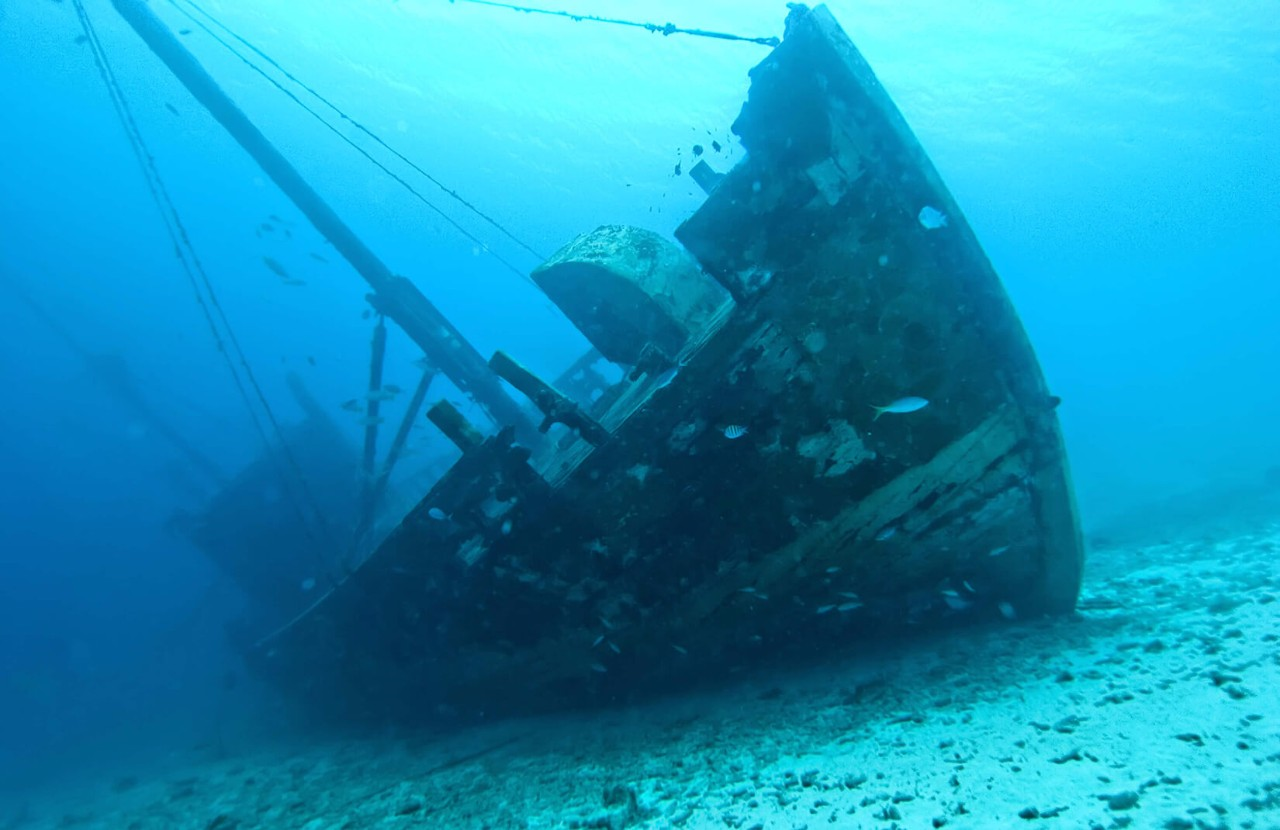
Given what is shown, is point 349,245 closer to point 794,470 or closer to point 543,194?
point 794,470

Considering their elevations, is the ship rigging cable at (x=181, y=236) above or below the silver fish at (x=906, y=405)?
above

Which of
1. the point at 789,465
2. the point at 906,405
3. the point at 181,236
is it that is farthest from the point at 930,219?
the point at 181,236

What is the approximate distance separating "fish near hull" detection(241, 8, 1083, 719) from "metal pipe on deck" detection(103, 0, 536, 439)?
3.32 metres

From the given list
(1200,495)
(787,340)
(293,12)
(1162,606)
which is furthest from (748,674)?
(293,12)

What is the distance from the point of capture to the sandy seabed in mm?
2629

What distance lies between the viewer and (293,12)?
1735 inches

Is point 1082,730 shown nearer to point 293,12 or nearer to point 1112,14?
point 1112,14

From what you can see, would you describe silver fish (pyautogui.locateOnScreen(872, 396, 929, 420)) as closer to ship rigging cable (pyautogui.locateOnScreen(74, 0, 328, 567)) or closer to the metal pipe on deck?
the metal pipe on deck

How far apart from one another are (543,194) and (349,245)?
66.0 meters

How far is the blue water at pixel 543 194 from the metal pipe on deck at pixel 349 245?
4.02 meters

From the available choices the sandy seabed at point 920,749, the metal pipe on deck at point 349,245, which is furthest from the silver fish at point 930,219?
the metal pipe on deck at point 349,245

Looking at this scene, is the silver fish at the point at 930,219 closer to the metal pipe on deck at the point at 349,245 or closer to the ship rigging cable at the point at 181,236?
the metal pipe on deck at the point at 349,245

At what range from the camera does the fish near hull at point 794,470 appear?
4.23m

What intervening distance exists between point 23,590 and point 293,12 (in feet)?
251
